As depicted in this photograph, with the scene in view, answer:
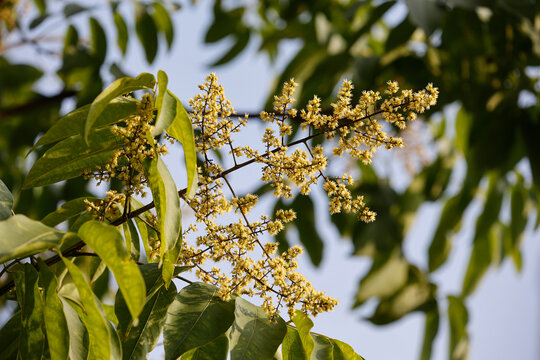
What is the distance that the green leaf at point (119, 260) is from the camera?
2.25ft

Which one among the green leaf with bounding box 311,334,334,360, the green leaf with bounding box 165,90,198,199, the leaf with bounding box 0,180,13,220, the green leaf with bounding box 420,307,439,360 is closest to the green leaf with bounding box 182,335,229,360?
the green leaf with bounding box 311,334,334,360

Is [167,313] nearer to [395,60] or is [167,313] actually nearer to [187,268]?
[187,268]

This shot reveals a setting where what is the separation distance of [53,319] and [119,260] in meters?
0.21

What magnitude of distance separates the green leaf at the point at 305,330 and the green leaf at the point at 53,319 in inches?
15.4

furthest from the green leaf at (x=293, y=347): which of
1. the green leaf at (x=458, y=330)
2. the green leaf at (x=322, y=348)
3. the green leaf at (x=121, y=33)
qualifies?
the green leaf at (x=458, y=330)

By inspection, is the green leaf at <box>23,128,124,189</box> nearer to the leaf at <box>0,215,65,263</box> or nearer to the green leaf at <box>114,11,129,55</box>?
the leaf at <box>0,215,65,263</box>

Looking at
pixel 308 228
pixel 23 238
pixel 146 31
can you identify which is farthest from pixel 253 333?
pixel 146 31

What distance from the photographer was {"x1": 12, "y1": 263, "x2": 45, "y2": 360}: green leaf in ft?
2.80

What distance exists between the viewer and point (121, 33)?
2.41 m

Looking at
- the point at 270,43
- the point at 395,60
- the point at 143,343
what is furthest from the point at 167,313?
the point at 270,43

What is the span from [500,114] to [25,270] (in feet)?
7.36

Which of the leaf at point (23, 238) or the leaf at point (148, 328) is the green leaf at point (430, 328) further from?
the leaf at point (23, 238)

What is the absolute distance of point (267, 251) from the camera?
1.02 meters

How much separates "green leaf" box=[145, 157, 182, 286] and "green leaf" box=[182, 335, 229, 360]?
0.24 metres
